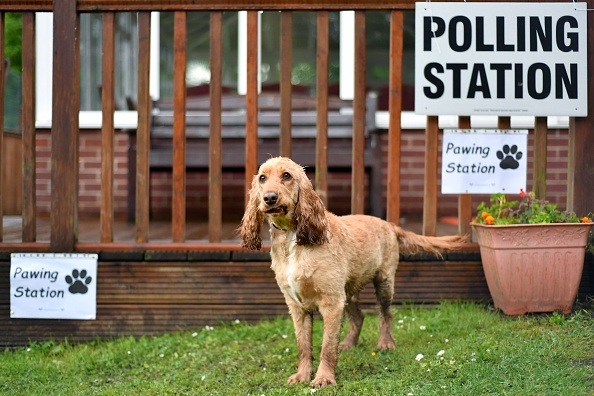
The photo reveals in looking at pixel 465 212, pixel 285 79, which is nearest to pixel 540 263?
pixel 465 212

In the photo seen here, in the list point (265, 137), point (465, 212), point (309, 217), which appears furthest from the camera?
point (265, 137)

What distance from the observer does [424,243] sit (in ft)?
15.5

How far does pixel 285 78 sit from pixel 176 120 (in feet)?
2.69

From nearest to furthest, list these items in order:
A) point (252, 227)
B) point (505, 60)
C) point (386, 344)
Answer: point (252, 227) < point (386, 344) < point (505, 60)

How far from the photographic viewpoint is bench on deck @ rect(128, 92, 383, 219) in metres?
7.27

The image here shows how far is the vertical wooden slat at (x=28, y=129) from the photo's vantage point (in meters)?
5.09

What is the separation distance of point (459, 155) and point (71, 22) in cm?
285

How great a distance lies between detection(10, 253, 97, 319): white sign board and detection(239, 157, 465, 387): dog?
63.3 inches

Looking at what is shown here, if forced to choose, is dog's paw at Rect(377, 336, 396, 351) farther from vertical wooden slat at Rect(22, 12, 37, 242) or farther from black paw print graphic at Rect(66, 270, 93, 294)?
vertical wooden slat at Rect(22, 12, 37, 242)

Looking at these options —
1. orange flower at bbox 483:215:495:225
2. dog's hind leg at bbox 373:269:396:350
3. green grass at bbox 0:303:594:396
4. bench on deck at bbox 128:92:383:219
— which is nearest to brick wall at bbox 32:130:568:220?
bench on deck at bbox 128:92:383:219

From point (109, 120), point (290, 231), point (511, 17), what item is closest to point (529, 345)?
point (290, 231)

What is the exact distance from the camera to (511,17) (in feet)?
16.3

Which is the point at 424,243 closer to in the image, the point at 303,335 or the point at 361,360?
the point at 361,360

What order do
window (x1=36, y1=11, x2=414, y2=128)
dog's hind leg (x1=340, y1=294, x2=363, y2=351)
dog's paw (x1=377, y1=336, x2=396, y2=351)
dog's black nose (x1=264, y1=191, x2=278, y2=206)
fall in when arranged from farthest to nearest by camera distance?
window (x1=36, y1=11, x2=414, y2=128), dog's hind leg (x1=340, y1=294, x2=363, y2=351), dog's paw (x1=377, y1=336, x2=396, y2=351), dog's black nose (x1=264, y1=191, x2=278, y2=206)
